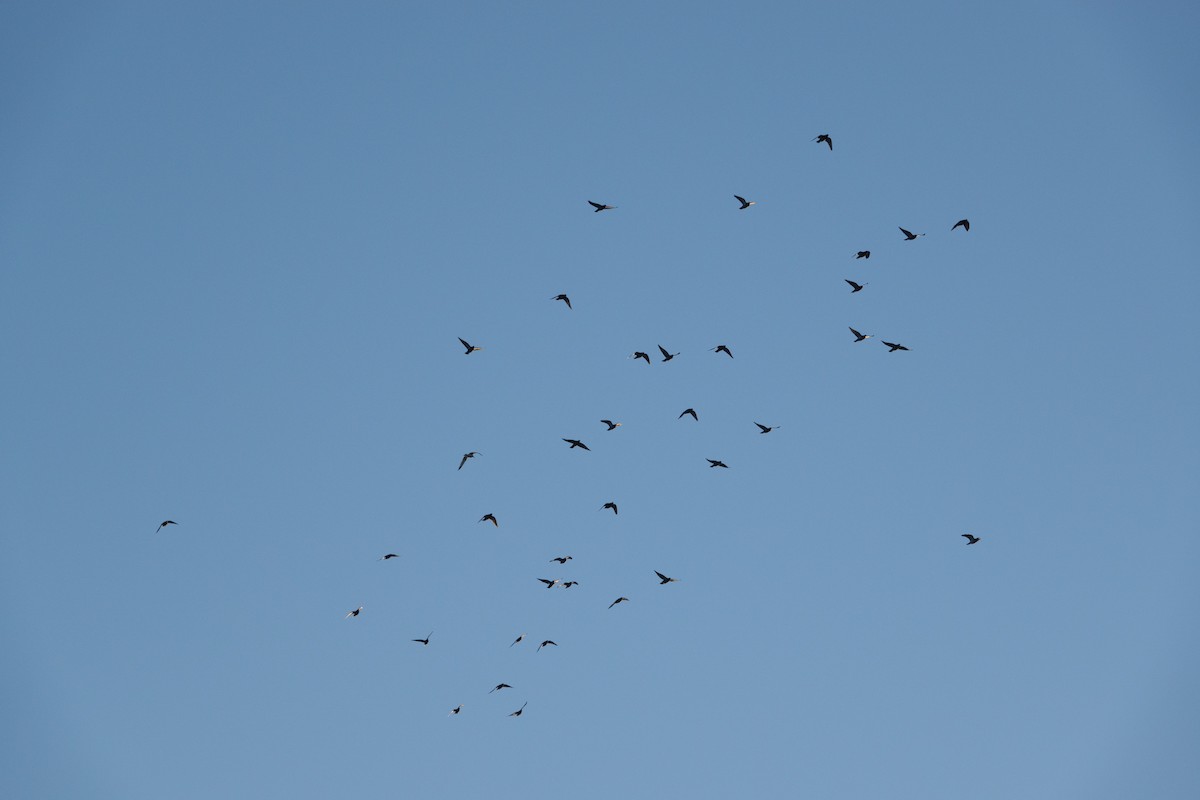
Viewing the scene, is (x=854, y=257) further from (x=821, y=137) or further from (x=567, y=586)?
(x=567, y=586)

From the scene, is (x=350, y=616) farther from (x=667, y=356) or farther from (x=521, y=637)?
(x=667, y=356)

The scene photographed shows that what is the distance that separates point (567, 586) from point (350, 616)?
1397 centimetres

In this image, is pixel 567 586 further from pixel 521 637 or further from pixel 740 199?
pixel 740 199

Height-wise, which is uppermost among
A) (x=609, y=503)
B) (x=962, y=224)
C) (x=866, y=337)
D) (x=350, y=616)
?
(x=962, y=224)

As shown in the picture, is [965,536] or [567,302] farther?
[965,536]

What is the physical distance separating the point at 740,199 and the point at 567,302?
502 inches

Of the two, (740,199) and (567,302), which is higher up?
(740,199)

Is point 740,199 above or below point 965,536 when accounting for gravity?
above

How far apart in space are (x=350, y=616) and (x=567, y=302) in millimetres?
23818

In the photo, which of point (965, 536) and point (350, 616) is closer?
point (350, 616)

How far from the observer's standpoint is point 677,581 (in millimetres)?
109438

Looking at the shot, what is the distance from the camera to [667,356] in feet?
338

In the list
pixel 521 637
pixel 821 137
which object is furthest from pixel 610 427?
pixel 821 137

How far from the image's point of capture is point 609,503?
109 m
